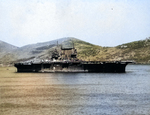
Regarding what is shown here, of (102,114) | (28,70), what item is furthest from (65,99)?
(28,70)

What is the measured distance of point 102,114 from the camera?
93.1 feet

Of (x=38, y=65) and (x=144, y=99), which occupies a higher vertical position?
(x=38, y=65)

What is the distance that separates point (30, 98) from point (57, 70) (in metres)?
54.7

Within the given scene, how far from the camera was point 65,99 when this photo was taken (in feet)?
123

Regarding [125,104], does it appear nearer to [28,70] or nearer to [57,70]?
[57,70]

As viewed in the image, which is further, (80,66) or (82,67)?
(82,67)

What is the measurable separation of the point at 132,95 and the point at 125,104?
25.2ft

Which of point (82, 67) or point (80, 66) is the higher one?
point (80, 66)

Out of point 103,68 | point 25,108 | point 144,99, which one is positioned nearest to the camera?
point 25,108

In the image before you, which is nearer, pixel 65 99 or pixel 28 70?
pixel 65 99

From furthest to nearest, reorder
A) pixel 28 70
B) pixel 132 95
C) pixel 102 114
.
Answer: pixel 28 70 → pixel 132 95 → pixel 102 114

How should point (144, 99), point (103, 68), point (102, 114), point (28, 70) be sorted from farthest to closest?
point (28, 70) → point (103, 68) → point (144, 99) → point (102, 114)

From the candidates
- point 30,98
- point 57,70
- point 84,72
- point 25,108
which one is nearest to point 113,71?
point 84,72

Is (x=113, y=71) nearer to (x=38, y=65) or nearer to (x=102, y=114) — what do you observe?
(x=38, y=65)
